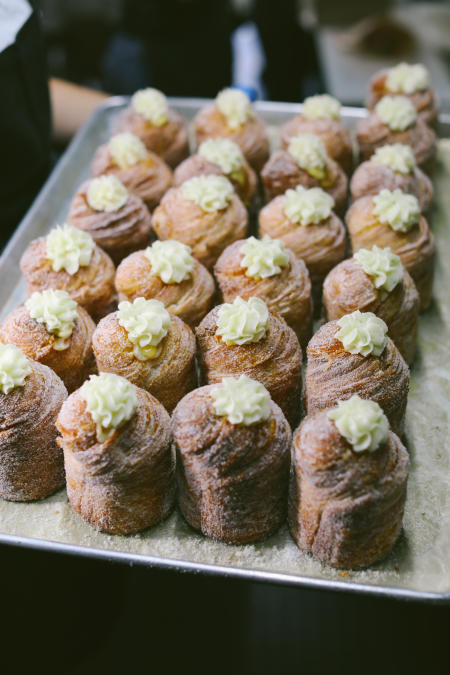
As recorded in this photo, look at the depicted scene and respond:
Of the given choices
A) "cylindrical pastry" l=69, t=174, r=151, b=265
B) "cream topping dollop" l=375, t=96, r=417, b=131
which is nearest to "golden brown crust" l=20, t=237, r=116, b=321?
"cylindrical pastry" l=69, t=174, r=151, b=265

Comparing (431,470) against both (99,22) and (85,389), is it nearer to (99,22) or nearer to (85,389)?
(85,389)

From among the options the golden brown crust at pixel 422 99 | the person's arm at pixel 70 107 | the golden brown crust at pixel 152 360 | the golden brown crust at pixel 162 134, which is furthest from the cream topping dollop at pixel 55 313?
the golden brown crust at pixel 422 99

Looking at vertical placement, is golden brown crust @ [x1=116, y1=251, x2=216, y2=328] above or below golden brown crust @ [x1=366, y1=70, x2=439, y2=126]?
above

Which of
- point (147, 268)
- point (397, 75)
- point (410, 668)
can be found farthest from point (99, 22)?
point (410, 668)

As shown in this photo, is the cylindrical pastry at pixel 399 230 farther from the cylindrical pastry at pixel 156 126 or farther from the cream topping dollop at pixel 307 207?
the cylindrical pastry at pixel 156 126

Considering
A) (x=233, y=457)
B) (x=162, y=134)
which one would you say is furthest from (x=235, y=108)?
(x=233, y=457)

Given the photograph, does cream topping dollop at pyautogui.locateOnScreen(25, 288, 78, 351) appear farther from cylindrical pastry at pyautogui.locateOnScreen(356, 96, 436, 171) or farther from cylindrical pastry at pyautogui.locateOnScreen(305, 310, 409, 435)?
cylindrical pastry at pyautogui.locateOnScreen(356, 96, 436, 171)
